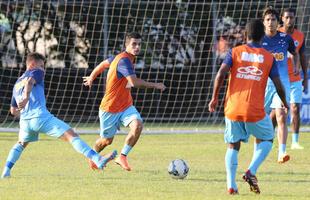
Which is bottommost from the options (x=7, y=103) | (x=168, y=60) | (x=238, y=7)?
(x=7, y=103)

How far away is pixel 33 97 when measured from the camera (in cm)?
1041

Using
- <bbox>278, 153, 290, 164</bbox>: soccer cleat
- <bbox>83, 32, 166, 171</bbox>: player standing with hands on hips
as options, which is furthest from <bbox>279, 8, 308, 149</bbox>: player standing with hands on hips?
<bbox>83, 32, 166, 171</bbox>: player standing with hands on hips

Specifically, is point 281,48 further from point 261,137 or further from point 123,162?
point 261,137

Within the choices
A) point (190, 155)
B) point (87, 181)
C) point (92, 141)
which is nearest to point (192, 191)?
point (87, 181)

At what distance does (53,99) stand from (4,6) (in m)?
2.64

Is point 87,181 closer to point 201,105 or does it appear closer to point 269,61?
point 269,61

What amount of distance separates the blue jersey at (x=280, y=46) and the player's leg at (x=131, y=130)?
1991 mm

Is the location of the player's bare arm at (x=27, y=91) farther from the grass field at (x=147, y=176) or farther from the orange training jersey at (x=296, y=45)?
the orange training jersey at (x=296, y=45)

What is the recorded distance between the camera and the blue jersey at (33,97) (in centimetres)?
1031

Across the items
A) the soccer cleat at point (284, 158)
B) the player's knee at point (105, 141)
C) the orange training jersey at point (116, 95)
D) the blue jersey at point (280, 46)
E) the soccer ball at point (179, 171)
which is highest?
the blue jersey at point (280, 46)

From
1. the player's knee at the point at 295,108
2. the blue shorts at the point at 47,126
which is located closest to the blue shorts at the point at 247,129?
the blue shorts at the point at 47,126

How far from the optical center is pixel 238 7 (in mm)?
23609

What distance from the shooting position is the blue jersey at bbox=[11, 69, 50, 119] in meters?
10.3

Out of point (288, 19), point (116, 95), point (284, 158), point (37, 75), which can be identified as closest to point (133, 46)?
point (116, 95)
